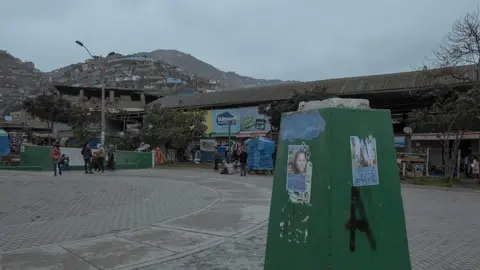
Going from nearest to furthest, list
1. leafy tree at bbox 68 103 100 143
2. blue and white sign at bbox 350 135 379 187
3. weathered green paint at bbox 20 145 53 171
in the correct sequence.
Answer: blue and white sign at bbox 350 135 379 187 < weathered green paint at bbox 20 145 53 171 < leafy tree at bbox 68 103 100 143

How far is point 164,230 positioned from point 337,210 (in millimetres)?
5173

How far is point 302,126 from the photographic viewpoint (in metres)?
3.66

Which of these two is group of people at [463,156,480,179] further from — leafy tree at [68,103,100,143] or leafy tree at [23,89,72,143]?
leafy tree at [23,89,72,143]

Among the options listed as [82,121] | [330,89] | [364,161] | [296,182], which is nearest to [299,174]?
[296,182]

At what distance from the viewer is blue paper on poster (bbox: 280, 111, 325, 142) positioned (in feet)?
11.5

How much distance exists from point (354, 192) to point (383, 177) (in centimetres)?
40

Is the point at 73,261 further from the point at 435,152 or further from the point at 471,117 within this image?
the point at 435,152

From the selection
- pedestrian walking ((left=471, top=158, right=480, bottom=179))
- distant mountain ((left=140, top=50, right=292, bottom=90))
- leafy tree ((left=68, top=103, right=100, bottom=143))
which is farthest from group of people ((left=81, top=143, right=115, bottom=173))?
distant mountain ((left=140, top=50, right=292, bottom=90))

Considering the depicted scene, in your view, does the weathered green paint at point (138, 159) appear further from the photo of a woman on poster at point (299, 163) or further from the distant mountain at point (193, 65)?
the distant mountain at point (193, 65)

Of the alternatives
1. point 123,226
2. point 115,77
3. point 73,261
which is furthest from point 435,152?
point 115,77

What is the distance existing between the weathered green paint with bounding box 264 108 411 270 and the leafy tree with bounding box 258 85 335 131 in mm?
25171

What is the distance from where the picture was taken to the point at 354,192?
3.43 metres

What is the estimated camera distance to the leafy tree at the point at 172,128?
115ft

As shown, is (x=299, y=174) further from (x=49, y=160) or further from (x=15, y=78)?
(x=15, y=78)
